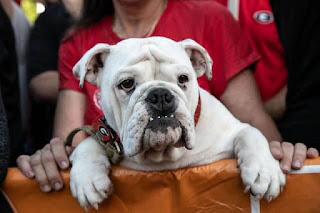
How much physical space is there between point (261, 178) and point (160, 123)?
293 millimetres

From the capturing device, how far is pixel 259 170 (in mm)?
1451

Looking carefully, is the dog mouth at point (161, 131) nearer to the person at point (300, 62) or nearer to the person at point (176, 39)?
the person at point (176, 39)

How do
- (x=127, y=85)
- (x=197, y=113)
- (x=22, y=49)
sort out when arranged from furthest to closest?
(x=22, y=49)
(x=197, y=113)
(x=127, y=85)

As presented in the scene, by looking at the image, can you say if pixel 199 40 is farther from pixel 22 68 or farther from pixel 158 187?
pixel 22 68

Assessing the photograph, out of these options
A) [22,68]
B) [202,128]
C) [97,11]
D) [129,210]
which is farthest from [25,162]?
[22,68]

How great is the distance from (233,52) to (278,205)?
764mm

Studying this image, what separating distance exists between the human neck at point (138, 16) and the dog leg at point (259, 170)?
2.47ft

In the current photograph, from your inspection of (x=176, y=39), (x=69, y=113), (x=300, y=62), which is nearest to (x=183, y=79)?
(x=176, y=39)

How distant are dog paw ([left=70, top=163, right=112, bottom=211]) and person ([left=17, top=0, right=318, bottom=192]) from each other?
1.67 ft

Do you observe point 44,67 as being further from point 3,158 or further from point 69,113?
point 3,158

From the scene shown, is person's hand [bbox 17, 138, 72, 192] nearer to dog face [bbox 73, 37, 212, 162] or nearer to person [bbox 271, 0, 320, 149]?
dog face [bbox 73, 37, 212, 162]

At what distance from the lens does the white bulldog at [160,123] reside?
1440 mm

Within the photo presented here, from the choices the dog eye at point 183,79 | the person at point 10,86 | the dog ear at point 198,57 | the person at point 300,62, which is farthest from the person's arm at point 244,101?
the person at point 10,86

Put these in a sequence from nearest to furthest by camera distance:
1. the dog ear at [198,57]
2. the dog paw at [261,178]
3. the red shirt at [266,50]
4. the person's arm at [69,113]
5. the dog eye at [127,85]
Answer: the dog paw at [261,178], the dog eye at [127,85], the dog ear at [198,57], the person's arm at [69,113], the red shirt at [266,50]
